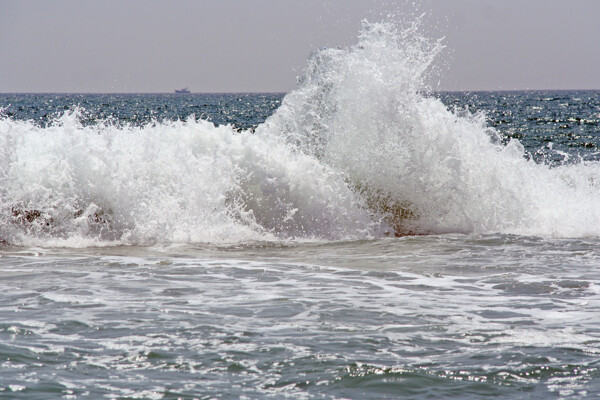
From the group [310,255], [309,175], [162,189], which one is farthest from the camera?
[309,175]

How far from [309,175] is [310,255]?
6.94 ft

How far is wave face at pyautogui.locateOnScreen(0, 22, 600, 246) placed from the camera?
29.4 ft

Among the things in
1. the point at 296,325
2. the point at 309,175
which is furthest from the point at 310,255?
the point at 296,325

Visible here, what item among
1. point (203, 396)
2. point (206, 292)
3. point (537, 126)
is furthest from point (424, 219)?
point (537, 126)

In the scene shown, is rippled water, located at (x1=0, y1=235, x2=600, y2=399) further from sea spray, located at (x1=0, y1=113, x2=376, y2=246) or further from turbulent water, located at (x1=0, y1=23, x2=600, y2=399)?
sea spray, located at (x1=0, y1=113, x2=376, y2=246)

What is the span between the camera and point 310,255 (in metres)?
7.98

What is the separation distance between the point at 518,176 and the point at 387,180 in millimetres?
2101

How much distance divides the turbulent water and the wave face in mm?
29

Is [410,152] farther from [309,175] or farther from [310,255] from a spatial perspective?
[310,255]

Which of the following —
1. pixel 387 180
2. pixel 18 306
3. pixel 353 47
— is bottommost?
pixel 18 306

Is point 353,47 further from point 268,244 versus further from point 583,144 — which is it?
point 583,144

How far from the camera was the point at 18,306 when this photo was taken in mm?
5246

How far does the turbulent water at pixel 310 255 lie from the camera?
3.93 metres

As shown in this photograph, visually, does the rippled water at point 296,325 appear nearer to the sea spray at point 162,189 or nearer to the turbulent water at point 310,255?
the turbulent water at point 310,255
